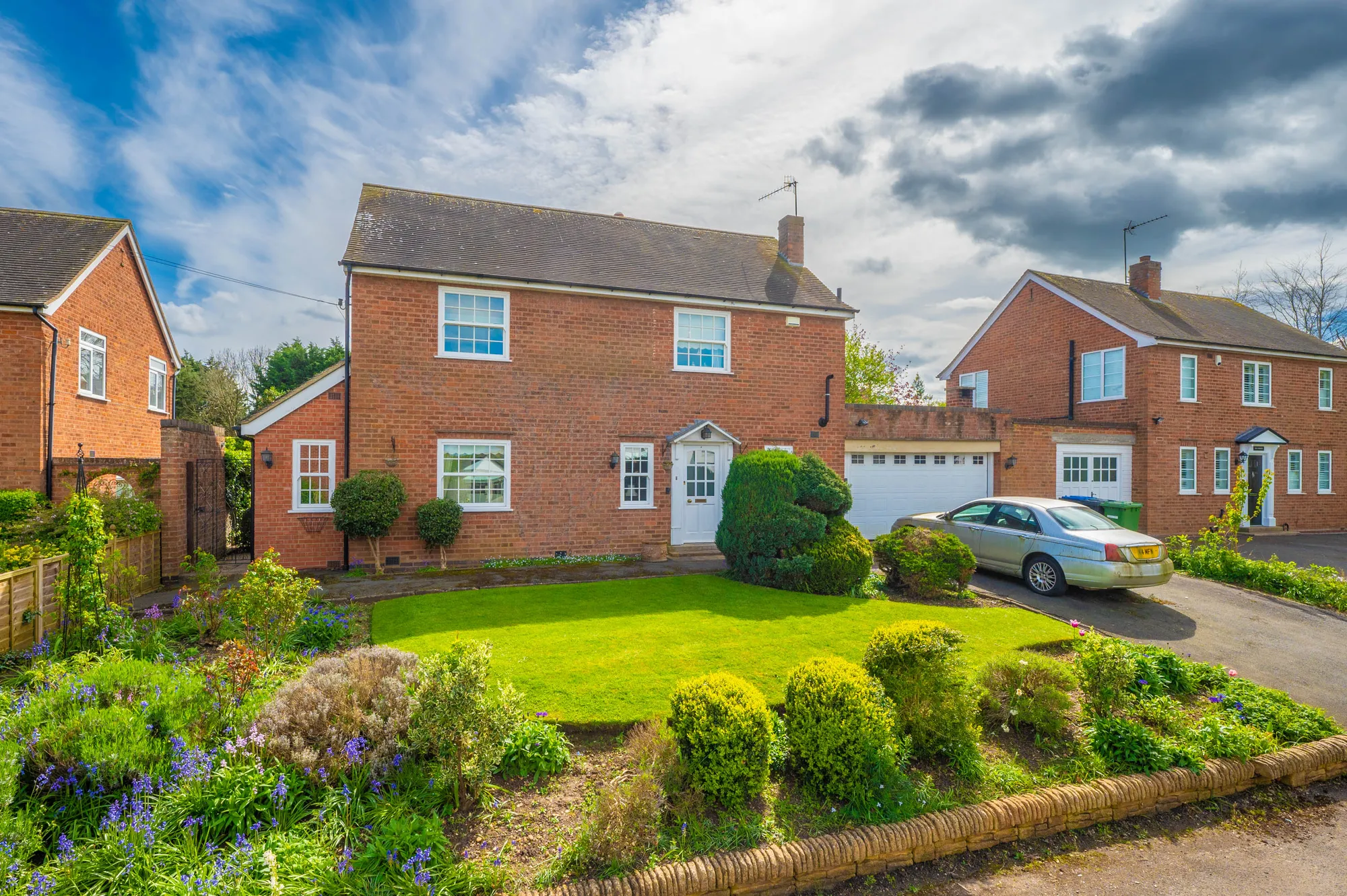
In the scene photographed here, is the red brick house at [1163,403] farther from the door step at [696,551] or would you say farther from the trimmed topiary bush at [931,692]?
the trimmed topiary bush at [931,692]

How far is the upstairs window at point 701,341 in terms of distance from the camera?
14352 millimetres

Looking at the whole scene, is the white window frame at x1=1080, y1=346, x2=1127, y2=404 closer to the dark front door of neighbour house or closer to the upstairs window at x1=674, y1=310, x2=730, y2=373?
the dark front door of neighbour house

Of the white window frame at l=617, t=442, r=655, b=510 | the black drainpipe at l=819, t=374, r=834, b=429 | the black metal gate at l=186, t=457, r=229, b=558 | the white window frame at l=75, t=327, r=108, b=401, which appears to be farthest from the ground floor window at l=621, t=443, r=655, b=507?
the white window frame at l=75, t=327, r=108, b=401

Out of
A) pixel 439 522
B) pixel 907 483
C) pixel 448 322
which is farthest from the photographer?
pixel 907 483

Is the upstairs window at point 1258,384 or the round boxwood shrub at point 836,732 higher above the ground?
the upstairs window at point 1258,384

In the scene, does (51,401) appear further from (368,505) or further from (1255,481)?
(1255,481)

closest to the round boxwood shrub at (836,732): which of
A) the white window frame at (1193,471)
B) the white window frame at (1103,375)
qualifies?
the white window frame at (1103,375)

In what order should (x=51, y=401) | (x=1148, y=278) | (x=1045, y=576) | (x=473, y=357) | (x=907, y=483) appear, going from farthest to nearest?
(x=1148, y=278) → (x=907, y=483) → (x=473, y=357) → (x=51, y=401) → (x=1045, y=576)

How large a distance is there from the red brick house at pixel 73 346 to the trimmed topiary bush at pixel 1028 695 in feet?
53.4

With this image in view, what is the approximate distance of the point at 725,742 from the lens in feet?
13.7

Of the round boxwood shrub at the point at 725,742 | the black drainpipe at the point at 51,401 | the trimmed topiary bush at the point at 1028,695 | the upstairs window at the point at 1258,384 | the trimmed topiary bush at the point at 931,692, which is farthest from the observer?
the upstairs window at the point at 1258,384

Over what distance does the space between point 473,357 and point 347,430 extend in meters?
2.77

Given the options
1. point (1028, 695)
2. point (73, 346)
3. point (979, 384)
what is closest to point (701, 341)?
point (1028, 695)

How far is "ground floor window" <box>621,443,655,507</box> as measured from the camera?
13913mm
